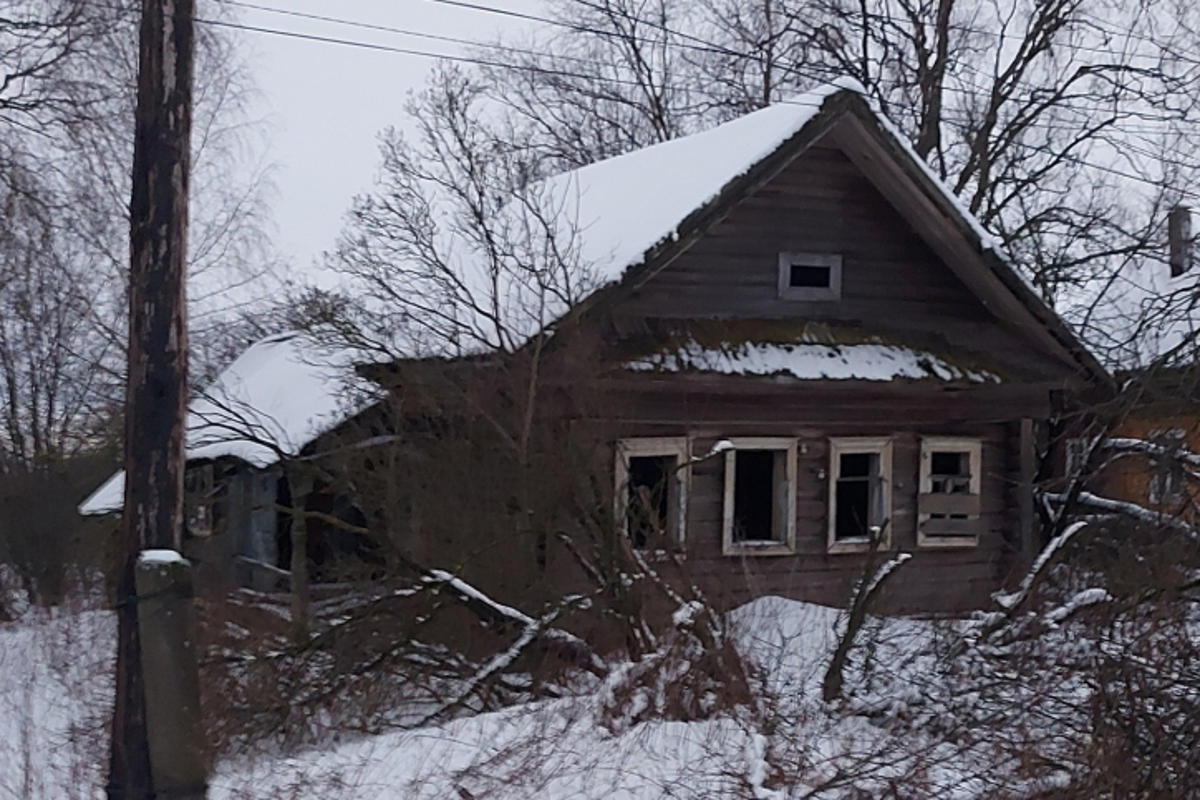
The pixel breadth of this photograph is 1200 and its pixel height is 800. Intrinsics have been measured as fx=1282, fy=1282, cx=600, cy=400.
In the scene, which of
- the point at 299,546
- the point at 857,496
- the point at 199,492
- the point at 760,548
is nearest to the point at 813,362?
the point at 760,548

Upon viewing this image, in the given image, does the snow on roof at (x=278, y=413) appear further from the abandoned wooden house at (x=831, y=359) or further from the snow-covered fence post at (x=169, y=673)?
the snow-covered fence post at (x=169, y=673)

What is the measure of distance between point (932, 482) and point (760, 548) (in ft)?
8.58

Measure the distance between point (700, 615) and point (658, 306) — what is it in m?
5.13

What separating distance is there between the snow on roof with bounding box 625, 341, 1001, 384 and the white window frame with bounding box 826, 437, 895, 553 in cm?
98

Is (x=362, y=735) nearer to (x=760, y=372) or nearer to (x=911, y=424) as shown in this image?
(x=760, y=372)

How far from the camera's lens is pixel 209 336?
27906 mm

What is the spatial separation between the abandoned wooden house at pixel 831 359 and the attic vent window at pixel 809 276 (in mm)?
22

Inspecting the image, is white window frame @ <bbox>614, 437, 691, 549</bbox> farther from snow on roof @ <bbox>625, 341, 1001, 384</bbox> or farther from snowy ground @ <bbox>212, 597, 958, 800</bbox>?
snowy ground @ <bbox>212, 597, 958, 800</bbox>

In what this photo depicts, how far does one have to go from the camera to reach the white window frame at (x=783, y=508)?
13.3 m

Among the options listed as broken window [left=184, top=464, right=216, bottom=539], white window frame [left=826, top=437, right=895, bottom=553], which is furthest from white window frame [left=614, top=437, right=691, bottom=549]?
broken window [left=184, top=464, right=216, bottom=539]

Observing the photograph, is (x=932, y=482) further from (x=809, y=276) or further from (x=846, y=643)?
(x=846, y=643)

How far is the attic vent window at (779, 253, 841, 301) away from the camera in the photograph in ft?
45.7

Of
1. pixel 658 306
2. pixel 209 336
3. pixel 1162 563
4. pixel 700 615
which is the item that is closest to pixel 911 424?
pixel 658 306

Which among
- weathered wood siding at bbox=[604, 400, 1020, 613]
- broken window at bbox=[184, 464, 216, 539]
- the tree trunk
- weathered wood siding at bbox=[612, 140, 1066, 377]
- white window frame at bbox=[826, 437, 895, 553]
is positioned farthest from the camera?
broken window at bbox=[184, 464, 216, 539]
